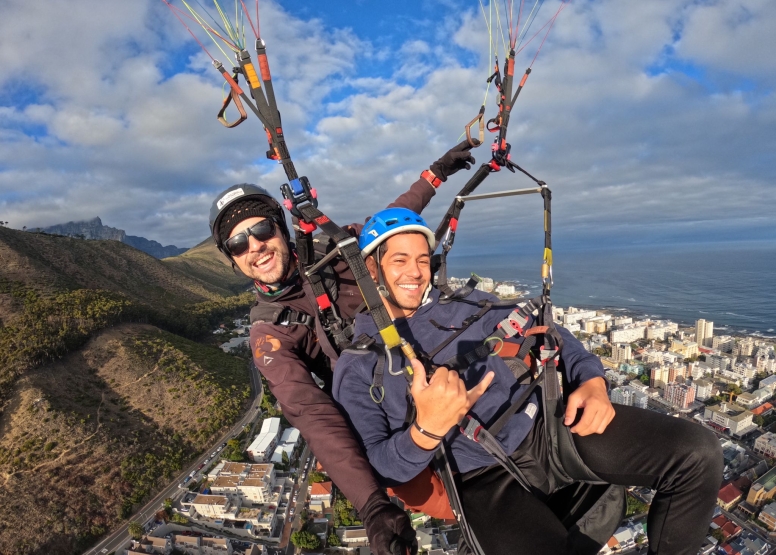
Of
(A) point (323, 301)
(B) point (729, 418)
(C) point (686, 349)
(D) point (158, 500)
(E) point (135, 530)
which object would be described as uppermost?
(A) point (323, 301)

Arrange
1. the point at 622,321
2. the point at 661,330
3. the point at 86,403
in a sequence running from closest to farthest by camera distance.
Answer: the point at 86,403
the point at 661,330
the point at 622,321

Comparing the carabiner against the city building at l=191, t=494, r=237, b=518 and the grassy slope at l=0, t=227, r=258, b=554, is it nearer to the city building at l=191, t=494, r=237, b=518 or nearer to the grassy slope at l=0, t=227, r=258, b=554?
the city building at l=191, t=494, r=237, b=518

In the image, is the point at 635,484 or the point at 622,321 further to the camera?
the point at 622,321

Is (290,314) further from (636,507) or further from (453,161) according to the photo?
(636,507)

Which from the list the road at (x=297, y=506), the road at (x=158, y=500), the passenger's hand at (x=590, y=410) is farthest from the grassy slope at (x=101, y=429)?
the passenger's hand at (x=590, y=410)

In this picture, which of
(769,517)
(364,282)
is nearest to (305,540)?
(364,282)

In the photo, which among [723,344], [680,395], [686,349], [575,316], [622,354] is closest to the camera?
[680,395]

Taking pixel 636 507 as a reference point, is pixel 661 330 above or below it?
above
